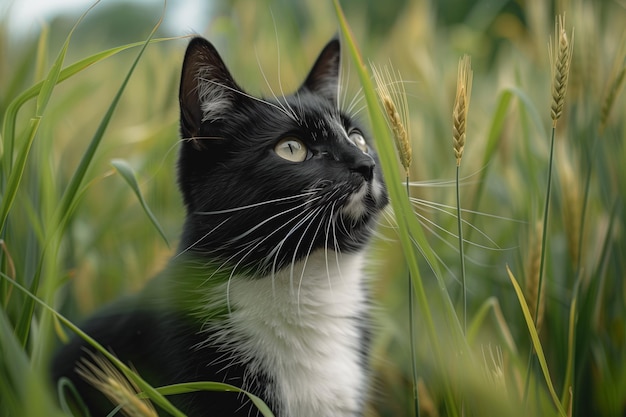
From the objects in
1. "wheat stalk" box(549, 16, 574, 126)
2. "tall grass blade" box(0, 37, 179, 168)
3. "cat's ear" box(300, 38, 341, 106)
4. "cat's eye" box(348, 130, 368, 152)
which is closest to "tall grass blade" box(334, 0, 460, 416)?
"wheat stalk" box(549, 16, 574, 126)

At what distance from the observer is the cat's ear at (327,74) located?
156cm

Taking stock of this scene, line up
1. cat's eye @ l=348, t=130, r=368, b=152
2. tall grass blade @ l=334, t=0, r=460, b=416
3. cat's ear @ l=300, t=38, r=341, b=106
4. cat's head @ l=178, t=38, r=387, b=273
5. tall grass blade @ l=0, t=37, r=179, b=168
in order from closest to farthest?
tall grass blade @ l=334, t=0, r=460, b=416, tall grass blade @ l=0, t=37, r=179, b=168, cat's head @ l=178, t=38, r=387, b=273, cat's eye @ l=348, t=130, r=368, b=152, cat's ear @ l=300, t=38, r=341, b=106

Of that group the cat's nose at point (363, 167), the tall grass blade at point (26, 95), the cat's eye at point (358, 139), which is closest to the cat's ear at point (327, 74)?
the cat's eye at point (358, 139)

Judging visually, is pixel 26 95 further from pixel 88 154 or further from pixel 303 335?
pixel 303 335

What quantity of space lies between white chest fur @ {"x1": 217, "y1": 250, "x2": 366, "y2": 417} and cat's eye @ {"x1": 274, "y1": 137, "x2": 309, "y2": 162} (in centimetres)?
21

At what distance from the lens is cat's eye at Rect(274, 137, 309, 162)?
1.24m

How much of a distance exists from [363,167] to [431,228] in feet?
2.07

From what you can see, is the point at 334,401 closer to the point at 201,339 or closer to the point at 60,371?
the point at 201,339

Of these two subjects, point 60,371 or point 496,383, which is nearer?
point 496,383

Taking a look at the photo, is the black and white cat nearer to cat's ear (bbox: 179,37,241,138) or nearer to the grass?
cat's ear (bbox: 179,37,241,138)

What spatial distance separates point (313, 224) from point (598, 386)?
72 cm

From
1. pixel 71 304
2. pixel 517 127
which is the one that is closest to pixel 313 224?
pixel 71 304

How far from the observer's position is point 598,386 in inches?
51.7

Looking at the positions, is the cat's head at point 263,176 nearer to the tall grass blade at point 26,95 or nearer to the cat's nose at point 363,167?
the cat's nose at point 363,167
